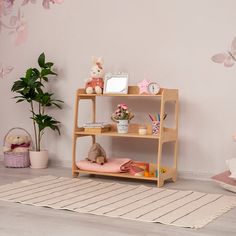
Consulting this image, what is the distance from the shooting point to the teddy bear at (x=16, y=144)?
4.35 metres

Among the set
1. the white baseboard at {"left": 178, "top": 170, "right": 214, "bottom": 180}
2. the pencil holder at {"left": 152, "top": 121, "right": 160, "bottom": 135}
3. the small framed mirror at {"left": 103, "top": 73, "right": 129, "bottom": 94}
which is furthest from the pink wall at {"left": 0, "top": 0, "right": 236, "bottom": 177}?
the pencil holder at {"left": 152, "top": 121, "right": 160, "bottom": 135}

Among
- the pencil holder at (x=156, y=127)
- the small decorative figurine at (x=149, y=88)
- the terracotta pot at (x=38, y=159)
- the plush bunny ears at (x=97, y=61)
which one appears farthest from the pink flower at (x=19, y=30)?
the pencil holder at (x=156, y=127)

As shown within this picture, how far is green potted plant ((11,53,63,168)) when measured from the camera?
4.16m

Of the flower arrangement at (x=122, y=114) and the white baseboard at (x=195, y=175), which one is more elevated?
the flower arrangement at (x=122, y=114)

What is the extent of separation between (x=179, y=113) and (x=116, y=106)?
0.57 meters

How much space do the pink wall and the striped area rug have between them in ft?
2.04

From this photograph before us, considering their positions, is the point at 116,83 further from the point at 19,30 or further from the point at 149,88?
the point at 19,30

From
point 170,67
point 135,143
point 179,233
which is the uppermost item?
point 170,67

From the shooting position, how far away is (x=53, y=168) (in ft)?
14.0

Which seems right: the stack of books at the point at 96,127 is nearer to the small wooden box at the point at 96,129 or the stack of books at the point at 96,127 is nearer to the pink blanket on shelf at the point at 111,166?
the small wooden box at the point at 96,129

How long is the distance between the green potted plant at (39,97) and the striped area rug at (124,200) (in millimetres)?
681

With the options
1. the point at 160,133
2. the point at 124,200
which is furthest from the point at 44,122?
the point at 124,200

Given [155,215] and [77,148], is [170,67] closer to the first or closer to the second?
[77,148]

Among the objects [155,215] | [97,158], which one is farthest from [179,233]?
[97,158]
